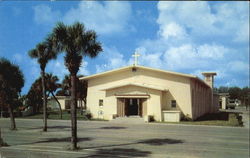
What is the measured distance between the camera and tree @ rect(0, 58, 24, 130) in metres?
16.5

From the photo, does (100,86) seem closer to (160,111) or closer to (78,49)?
(160,111)

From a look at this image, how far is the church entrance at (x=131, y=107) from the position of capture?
3053 cm

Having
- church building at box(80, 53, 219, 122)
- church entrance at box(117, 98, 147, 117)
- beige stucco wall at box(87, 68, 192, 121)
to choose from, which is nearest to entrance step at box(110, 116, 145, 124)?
church building at box(80, 53, 219, 122)

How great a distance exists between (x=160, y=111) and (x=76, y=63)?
58.6ft

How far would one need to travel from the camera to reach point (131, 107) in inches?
1242

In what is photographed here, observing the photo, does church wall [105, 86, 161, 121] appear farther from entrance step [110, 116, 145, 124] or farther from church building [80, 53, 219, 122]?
entrance step [110, 116, 145, 124]

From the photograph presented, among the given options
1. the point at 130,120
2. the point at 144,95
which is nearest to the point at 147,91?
the point at 144,95

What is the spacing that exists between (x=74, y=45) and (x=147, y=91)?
18.1m

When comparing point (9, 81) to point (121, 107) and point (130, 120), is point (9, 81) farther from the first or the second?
point (121, 107)

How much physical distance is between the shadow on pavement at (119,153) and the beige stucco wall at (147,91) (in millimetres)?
17444

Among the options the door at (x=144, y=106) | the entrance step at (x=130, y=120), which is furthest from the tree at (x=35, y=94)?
the door at (x=144, y=106)

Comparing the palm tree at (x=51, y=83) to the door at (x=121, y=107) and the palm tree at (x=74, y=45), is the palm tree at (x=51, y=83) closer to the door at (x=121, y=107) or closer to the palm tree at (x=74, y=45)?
the door at (x=121, y=107)

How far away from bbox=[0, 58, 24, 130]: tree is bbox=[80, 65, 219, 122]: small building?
13466 mm

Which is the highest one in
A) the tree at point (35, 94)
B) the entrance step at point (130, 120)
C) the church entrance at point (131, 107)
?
the tree at point (35, 94)
